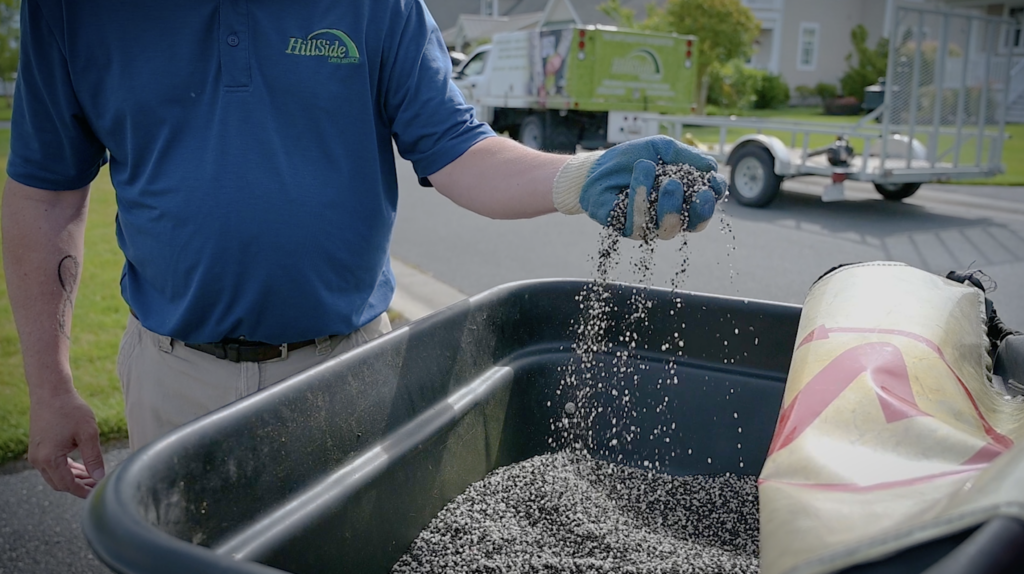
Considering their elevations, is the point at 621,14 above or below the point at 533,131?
above

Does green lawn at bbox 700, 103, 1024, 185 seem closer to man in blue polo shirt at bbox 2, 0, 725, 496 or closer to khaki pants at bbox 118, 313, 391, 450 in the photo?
man in blue polo shirt at bbox 2, 0, 725, 496

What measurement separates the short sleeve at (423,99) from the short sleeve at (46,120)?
643 mm

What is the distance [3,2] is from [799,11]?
29752mm

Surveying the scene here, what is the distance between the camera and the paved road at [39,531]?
2.57 metres

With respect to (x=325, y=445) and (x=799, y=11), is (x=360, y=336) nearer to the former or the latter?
(x=325, y=445)

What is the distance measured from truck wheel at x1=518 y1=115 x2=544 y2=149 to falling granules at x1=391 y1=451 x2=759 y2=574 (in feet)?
43.7

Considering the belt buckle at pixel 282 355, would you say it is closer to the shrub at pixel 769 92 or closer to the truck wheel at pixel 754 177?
the truck wheel at pixel 754 177

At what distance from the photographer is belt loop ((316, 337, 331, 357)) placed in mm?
1806

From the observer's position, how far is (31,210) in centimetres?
182

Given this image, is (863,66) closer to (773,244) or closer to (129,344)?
(773,244)

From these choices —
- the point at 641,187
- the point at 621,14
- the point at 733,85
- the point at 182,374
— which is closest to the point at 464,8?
the point at 621,14

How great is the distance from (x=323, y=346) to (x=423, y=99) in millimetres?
576

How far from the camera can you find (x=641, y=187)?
144cm

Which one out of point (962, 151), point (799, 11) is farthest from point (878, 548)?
point (799, 11)
